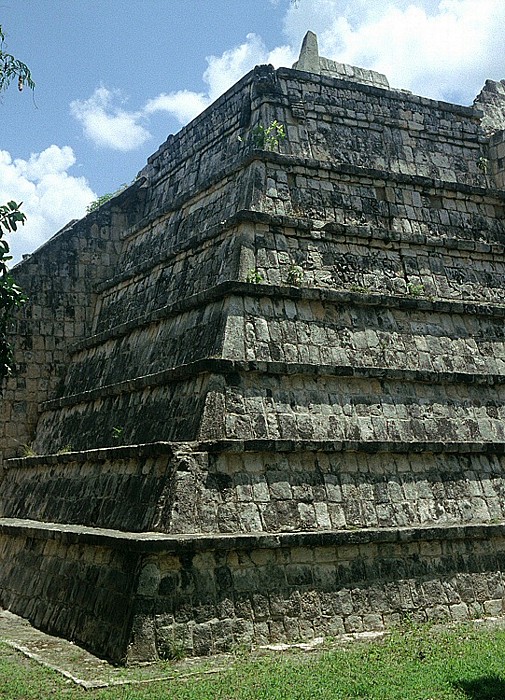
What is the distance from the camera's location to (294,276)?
12.5 metres

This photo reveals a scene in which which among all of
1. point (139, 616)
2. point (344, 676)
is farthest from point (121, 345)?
point (344, 676)

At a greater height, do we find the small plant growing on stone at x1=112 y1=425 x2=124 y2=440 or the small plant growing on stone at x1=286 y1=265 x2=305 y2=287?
the small plant growing on stone at x1=286 y1=265 x2=305 y2=287

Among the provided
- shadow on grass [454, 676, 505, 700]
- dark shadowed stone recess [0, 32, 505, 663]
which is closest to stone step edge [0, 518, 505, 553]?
dark shadowed stone recess [0, 32, 505, 663]

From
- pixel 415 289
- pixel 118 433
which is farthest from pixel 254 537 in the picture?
pixel 415 289

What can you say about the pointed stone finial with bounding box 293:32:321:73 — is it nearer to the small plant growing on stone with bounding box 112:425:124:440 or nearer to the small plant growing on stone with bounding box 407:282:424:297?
the small plant growing on stone with bounding box 407:282:424:297

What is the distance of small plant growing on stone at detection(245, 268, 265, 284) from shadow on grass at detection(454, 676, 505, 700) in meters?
5.90

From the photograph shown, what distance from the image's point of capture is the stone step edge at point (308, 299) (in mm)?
11797

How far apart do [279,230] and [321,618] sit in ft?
18.3

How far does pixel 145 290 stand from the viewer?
1500cm

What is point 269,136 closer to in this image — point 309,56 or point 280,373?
point 309,56

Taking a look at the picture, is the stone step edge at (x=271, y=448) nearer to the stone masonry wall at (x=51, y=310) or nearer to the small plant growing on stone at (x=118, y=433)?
the small plant growing on stone at (x=118, y=433)

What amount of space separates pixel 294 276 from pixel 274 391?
2.03 metres

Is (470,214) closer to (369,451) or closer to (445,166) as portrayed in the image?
(445,166)

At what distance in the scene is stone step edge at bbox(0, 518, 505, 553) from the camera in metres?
9.52
